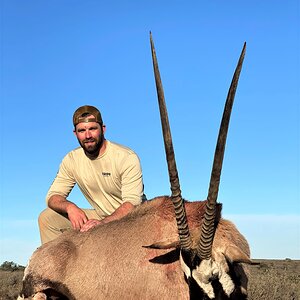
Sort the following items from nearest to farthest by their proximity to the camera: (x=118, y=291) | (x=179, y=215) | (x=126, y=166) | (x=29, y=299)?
1. (x=179, y=215)
2. (x=118, y=291)
3. (x=29, y=299)
4. (x=126, y=166)

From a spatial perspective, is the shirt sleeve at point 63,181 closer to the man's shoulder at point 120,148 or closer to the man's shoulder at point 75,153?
the man's shoulder at point 75,153

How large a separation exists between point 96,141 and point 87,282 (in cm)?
214

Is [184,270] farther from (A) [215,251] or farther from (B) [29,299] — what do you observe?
(B) [29,299]

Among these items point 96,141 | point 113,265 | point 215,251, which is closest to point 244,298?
point 215,251

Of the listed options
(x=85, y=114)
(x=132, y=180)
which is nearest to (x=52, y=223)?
(x=132, y=180)

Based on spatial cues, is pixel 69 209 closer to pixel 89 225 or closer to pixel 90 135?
pixel 89 225

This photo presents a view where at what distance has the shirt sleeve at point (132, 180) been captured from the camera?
755cm

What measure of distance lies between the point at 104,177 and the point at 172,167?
3073mm

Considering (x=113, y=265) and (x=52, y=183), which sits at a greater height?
(x=52, y=183)

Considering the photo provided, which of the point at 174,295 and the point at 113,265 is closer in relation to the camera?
the point at 174,295

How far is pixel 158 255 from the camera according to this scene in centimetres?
581

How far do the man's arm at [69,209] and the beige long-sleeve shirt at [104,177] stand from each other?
21 centimetres

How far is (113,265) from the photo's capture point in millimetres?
6207

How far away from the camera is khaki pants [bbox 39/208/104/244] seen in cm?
825
